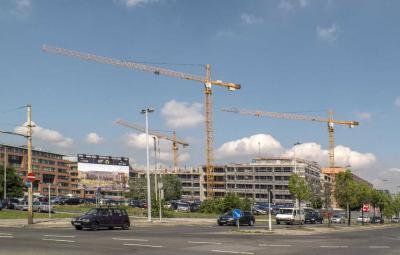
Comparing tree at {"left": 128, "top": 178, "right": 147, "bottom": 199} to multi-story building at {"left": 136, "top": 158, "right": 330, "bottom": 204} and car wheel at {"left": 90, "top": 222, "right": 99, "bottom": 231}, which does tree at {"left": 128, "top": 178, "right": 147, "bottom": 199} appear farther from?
car wheel at {"left": 90, "top": 222, "right": 99, "bottom": 231}

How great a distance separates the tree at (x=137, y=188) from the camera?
139 meters

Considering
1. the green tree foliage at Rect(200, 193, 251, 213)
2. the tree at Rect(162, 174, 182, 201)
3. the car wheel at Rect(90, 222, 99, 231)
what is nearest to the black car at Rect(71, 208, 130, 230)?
the car wheel at Rect(90, 222, 99, 231)

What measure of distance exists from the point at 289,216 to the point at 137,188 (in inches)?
3415

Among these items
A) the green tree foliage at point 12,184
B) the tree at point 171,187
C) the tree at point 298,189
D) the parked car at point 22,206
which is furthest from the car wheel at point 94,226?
the tree at point 171,187

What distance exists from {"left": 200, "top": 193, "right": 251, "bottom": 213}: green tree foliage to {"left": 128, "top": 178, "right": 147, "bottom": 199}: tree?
57676 millimetres

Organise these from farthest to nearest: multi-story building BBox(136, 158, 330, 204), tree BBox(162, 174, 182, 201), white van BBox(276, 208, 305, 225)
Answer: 1. multi-story building BBox(136, 158, 330, 204)
2. tree BBox(162, 174, 182, 201)
3. white van BBox(276, 208, 305, 225)

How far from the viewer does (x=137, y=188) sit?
141250mm

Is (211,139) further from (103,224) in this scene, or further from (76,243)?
(76,243)

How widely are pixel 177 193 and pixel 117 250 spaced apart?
134 meters

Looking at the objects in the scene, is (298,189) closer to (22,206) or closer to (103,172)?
(22,206)

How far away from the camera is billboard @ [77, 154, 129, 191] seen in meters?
162

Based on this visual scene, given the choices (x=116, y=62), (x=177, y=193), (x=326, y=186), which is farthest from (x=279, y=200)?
(x=326, y=186)

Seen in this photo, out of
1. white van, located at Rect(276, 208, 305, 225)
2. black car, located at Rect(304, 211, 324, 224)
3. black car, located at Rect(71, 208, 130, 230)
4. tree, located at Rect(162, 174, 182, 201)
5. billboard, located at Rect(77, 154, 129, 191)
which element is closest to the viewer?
black car, located at Rect(71, 208, 130, 230)

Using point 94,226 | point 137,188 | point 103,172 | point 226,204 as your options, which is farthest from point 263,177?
point 94,226
